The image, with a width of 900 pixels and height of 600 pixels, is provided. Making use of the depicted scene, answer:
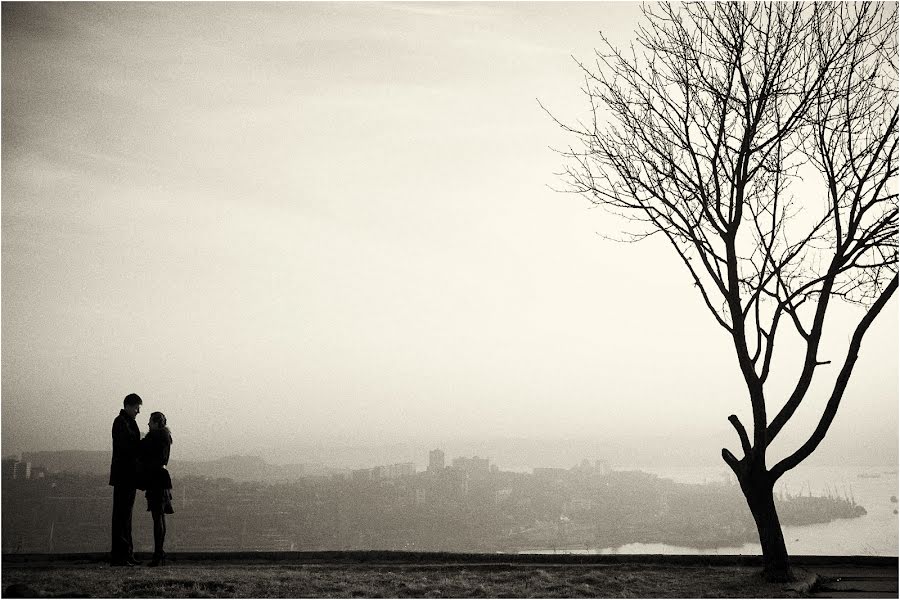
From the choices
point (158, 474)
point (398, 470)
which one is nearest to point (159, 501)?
point (158, 474)

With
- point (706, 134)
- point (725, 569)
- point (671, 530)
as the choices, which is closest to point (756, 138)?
point (706, 134)

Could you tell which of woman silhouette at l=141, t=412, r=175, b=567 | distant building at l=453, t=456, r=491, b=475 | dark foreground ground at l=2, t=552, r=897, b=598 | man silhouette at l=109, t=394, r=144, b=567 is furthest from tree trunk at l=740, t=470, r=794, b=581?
distant building at l=453, t=456, r=491, b=475

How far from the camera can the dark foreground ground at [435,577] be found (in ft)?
24.8

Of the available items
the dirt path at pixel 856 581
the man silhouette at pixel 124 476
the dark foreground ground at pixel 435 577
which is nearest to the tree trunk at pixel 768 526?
the dark foreground ground at pixel 435 577

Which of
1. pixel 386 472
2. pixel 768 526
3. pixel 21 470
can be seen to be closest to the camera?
pixel 768 526

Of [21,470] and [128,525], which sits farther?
[21,470]

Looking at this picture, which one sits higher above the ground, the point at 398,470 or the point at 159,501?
the point at 159,501

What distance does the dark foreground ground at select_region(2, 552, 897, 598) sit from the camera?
24.8 ft

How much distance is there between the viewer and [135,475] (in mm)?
9797

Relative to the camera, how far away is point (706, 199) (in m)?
10.1

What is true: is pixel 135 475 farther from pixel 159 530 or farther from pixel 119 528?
pixel 159 530

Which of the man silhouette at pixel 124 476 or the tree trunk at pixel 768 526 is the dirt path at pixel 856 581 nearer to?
the tree trunk at pixel 768 526

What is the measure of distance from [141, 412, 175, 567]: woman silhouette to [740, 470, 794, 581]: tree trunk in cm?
758

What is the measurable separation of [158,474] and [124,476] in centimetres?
43
